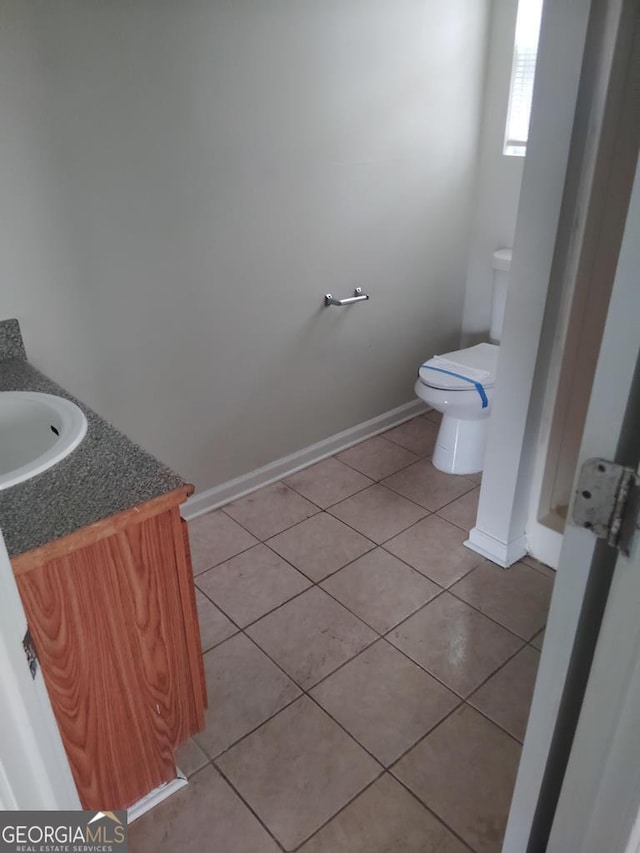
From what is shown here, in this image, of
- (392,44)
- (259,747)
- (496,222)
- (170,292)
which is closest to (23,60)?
(170,292)

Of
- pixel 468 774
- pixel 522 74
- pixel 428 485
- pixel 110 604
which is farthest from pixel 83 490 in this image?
pixel 522 74

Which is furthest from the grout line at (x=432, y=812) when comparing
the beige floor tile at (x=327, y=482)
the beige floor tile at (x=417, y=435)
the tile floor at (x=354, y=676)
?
the beige floor tile at (x=417, y=435)

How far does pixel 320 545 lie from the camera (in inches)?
93.1

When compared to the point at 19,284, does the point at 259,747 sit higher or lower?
lower

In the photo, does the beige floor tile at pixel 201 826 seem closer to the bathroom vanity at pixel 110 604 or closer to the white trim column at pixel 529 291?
the bathroom vanity at pixel 110 604

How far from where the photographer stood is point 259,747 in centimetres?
164

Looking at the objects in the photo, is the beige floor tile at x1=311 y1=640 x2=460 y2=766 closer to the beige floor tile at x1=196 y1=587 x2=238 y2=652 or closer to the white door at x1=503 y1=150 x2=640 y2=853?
the beige floor tile at x1=196 y1=587 x2=238 y2=652

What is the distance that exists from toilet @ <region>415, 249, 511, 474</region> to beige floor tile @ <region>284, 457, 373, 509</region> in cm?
38

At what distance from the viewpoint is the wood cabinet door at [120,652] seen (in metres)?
1.15

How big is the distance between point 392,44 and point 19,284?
1649 mm

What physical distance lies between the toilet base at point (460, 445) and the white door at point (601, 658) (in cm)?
190

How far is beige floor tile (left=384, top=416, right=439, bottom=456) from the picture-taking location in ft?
9.89

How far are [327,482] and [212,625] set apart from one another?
2.97ft

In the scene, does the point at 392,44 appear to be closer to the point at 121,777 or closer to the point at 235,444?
the point at 235,444
